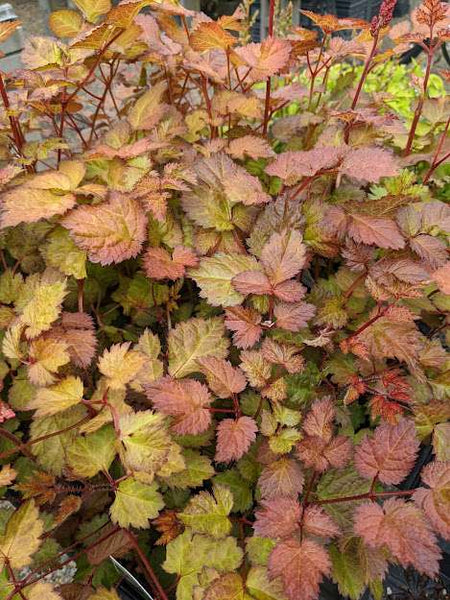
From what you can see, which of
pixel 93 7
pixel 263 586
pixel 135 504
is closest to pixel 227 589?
pixel 263 586

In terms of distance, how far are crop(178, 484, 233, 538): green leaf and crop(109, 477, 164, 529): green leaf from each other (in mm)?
51

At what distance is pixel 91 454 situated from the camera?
72cm

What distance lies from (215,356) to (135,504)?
0.22 meters

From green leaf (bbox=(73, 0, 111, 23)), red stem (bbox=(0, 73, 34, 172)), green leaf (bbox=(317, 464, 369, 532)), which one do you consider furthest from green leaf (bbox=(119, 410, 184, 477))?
green leaf (bbox=(73, 0, 111, 23))

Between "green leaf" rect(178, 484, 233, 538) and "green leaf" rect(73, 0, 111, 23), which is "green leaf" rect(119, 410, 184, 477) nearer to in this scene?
"green leaf" rect(178, 484, 233, 538)

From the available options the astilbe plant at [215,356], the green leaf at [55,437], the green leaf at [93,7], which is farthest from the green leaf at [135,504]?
the green leaf at [93,7]

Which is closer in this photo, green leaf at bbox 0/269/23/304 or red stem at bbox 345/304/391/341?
red stem at bbox 345/304/391/341

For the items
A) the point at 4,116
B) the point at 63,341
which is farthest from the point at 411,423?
the point at 4,116

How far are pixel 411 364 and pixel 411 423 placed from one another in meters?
0.10

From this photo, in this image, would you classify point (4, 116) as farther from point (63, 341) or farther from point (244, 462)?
point (244, 462)

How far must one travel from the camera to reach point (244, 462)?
787mm

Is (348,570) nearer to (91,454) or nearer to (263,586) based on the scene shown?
(263,586)

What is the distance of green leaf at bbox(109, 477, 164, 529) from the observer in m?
0.68

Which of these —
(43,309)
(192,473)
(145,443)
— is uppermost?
(43,309)
